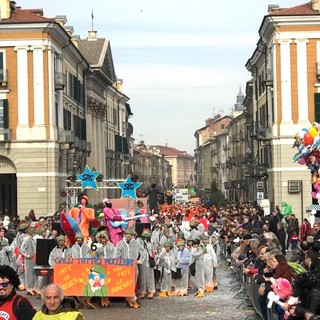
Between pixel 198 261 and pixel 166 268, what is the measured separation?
865 millimetres

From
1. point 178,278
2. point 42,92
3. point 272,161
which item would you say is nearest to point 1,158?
point 42,92

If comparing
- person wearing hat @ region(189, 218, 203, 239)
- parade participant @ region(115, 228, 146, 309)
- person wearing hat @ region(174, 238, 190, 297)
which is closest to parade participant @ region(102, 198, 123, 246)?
parade participant @ region(115, 228, 146, 309)

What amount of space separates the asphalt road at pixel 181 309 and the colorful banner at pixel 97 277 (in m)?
0.37

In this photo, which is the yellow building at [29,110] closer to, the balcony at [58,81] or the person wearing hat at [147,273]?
the balcony at [58,81]

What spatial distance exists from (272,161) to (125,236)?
28.3 meters

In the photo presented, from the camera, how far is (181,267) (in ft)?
69.6

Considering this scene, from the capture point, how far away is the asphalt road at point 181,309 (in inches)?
677

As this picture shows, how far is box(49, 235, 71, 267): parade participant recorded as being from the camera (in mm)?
19328

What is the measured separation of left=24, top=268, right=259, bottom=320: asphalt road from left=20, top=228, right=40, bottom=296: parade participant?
913 millimetres

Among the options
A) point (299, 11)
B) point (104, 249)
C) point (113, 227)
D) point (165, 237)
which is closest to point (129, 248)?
point (104, 249)

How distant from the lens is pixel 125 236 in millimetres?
Answer: 19625

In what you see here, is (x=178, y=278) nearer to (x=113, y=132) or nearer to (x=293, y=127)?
(x=293, y=127)

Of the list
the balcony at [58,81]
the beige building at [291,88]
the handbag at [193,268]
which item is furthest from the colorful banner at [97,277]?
the balcony at [58,81]

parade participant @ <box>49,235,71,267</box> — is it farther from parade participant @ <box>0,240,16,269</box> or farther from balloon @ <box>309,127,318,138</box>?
balloon @ <box>309,127,318,138</box>
